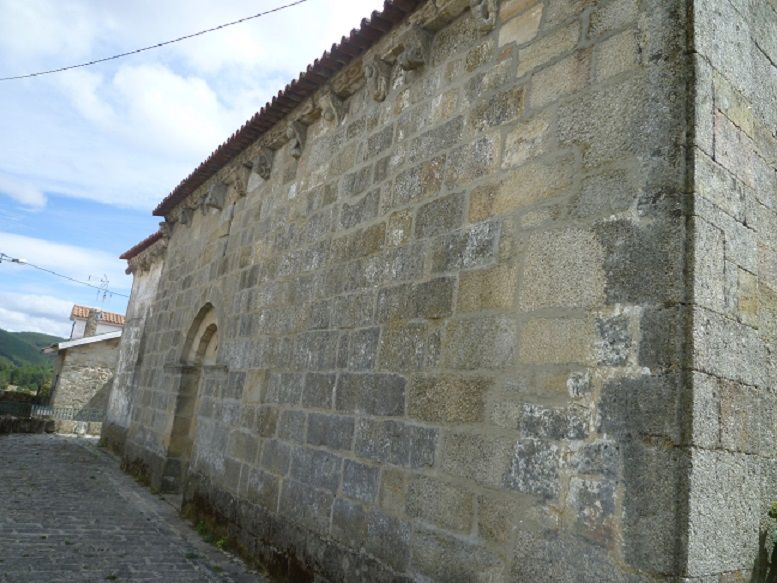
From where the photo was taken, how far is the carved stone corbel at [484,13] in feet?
11.1

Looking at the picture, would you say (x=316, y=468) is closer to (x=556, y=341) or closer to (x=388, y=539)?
(x=388, y=539)

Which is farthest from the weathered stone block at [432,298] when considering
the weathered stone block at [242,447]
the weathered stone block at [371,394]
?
the weathered stone block at [242,447]

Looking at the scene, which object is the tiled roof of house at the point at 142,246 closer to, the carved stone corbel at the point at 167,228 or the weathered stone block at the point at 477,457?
the carved stone corbel at the point at 167,228

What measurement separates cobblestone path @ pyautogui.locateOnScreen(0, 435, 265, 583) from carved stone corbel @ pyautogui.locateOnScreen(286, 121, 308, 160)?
362 centimetres

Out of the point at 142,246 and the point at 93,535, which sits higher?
the point at 142,246

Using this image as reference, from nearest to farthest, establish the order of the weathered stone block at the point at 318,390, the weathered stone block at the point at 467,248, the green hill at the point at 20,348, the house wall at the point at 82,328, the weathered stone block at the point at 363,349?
the weathered stone block at the point at 467,248, the weathered stone block at the point at 363,349, the weathered stone block at the point at 318,390, the house wall at the point at 82,328, the green hill at the point at 20,348

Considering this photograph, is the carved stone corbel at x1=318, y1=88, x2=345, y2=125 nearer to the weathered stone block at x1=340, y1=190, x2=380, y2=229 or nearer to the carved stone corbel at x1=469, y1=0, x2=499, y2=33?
the weathered stone block at x1=340, y1=190, x2=380, y2=229

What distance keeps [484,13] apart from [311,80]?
2058mm

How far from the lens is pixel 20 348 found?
210 ft

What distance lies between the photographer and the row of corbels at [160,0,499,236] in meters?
3.52

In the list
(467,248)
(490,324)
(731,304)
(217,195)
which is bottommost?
(490,324)

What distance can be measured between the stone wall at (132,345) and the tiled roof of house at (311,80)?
3.43 meters

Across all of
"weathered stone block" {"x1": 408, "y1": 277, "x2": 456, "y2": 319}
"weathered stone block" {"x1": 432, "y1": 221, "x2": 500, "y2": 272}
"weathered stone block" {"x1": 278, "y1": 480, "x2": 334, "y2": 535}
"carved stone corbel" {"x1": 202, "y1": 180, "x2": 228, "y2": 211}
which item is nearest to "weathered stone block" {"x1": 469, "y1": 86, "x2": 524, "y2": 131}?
"weathered stone block" {"x1": 432, "y1": 221, "x2": 500, "y2": 272}

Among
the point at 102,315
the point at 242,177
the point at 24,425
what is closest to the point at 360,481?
the point at 242,177
